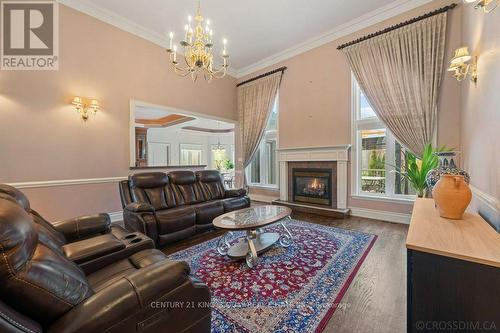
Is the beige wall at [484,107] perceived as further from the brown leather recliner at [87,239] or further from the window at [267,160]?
the window at [267,160]

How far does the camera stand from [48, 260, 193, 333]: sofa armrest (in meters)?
0.84

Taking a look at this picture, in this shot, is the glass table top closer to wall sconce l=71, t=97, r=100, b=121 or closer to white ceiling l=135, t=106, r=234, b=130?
wall sconce l=71, t=97, r=100, b=121

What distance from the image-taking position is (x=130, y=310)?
94 centimetres

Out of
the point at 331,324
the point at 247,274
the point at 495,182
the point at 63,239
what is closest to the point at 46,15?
the point at 63,239

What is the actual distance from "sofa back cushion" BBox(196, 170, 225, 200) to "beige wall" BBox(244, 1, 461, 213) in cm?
205

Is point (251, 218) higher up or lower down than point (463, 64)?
lower down

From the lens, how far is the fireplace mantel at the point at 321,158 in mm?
4371

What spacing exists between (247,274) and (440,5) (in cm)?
481

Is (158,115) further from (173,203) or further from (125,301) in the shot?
(125,301)

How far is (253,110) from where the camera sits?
5.97 m

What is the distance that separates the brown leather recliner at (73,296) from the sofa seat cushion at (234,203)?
2.50 m

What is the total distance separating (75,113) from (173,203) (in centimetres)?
231

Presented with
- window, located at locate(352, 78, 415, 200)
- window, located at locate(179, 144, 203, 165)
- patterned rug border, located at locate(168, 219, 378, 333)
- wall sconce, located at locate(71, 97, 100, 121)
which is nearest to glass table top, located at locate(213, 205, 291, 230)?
patterned rug border, located at locate(168, 219, 378, 333)

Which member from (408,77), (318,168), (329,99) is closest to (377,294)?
(318,168)
